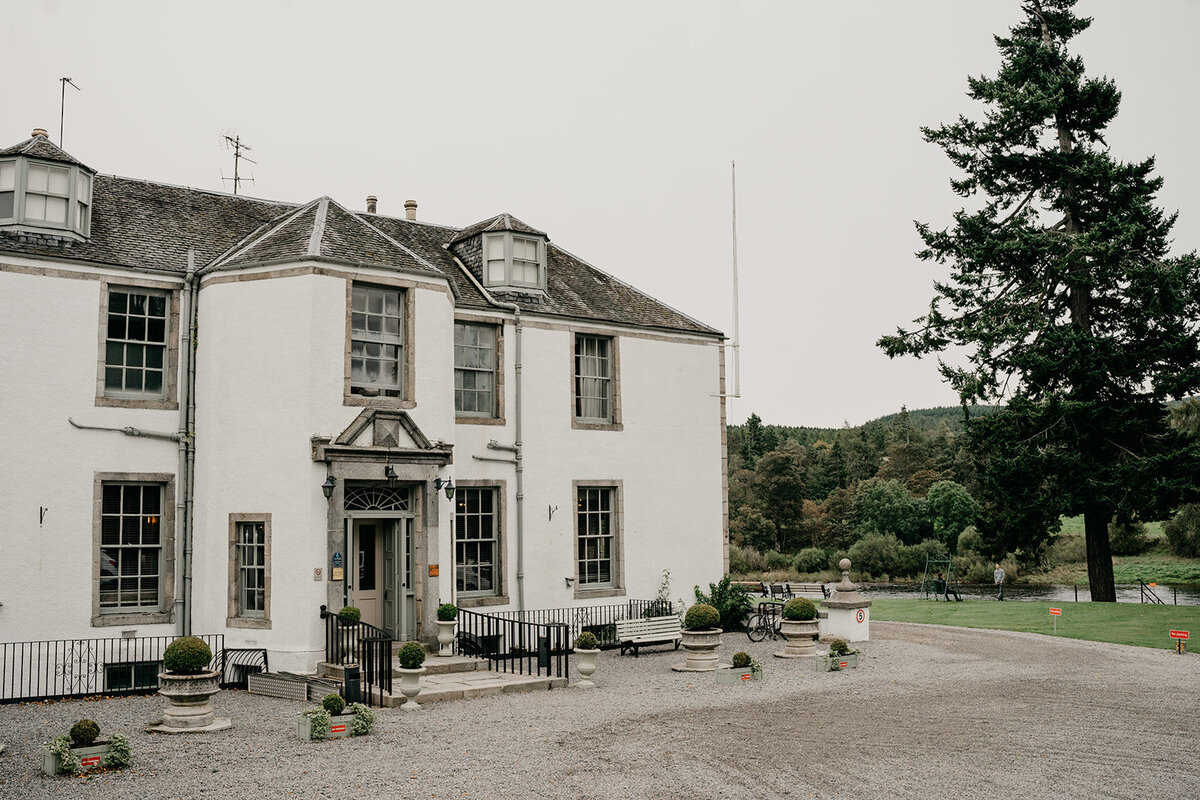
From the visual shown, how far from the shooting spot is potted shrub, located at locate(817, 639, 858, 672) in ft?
59.2

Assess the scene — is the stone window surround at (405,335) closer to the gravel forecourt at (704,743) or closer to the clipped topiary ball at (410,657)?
the clipped topiary ball at (410,657)

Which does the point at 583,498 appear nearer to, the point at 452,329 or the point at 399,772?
the point at 452,329

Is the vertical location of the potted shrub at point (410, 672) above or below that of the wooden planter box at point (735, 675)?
above

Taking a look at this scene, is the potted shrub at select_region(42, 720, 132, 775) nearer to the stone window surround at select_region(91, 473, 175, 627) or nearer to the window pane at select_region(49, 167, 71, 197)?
the stone window surround at select_region(91, 473, 175, 627)

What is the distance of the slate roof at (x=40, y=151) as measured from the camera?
1723cm

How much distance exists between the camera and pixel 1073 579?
171 feet

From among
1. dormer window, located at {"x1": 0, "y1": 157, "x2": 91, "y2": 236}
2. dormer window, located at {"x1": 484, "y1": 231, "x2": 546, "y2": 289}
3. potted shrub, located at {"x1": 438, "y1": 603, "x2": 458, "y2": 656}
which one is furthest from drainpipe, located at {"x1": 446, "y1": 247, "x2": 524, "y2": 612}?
dormer window, located at {"x1": 0, "y1": 157, "x2": 91, "y2": 236}

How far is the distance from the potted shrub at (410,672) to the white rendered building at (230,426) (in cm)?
278

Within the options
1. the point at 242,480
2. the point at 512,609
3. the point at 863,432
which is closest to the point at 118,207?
the point at 242,480

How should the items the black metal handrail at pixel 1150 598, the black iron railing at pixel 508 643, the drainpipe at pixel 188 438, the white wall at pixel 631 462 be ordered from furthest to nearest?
the black metal handrail at pixel 1150 598 → the white wall at pixel 631 462 → the drainpipe at pixel 188 438 → the black iron railing at pixel 508 643

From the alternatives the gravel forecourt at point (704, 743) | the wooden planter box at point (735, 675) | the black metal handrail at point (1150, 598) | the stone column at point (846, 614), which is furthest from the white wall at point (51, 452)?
the black metal handrail at point (1150, 598)

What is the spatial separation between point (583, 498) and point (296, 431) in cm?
746

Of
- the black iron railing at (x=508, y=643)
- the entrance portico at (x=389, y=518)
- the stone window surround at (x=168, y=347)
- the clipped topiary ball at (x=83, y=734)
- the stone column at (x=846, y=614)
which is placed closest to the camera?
the clipped topiary ball at (x=83, y=734)

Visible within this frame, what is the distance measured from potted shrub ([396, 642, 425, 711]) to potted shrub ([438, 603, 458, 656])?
324 centimetres
